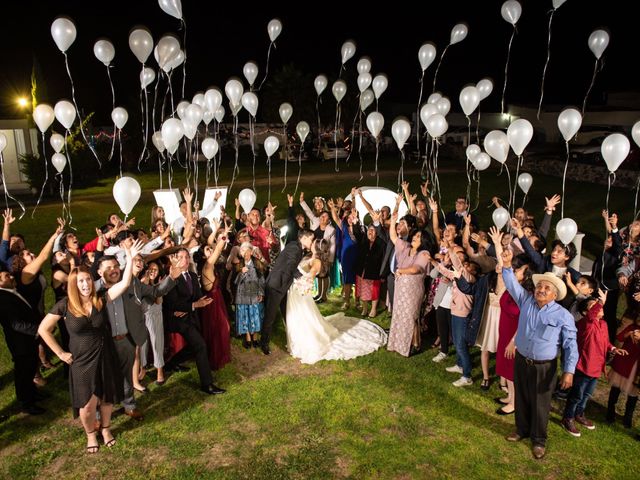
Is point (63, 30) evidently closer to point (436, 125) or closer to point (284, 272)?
point (284, 272)

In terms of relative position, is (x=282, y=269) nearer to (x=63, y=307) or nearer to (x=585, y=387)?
(x=63, y=307)

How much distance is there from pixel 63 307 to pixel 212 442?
1812 millimetres

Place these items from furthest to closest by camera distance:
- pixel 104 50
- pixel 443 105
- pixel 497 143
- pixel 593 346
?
pixel 443 105 < pixel 104 50 < pixel 497 143 < pixel 593 346

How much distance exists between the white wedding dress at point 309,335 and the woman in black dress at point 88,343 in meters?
2.36

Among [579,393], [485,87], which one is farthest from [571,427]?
[485,87]

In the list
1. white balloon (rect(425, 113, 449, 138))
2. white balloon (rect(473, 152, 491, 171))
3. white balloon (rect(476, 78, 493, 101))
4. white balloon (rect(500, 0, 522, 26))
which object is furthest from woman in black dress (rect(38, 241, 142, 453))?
white balloon (rect(500, 0, 522, 26))

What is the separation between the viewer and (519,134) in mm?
6695

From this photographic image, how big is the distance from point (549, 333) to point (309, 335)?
3.02m

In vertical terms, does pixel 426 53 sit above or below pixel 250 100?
above

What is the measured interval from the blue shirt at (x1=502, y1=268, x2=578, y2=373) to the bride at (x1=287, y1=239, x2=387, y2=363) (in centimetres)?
255

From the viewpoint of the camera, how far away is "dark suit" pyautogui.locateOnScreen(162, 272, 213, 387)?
206 inches

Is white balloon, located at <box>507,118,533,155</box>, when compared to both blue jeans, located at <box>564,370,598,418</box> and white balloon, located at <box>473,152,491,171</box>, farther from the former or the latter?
blue jeans, located at <box>564,370,598,418</box>

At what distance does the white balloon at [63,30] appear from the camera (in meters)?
7.36

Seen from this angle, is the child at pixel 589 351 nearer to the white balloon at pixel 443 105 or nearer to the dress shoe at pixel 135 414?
the dress shoe at pixel 135 414
